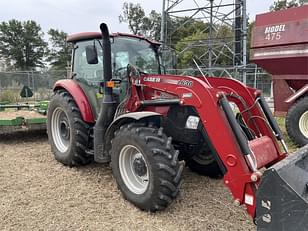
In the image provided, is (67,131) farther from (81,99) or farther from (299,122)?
(299,122)

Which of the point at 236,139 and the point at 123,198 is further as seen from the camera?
the point at 123,198

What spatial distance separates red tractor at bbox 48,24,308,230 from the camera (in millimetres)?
2490

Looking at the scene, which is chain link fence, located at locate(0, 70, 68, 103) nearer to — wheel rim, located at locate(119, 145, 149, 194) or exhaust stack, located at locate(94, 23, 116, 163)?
exhaust stack, located at locate(94, 23, 116, 163)

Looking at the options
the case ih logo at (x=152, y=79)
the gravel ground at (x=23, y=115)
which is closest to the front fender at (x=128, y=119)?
the case ih logo at (x=152, y=79)

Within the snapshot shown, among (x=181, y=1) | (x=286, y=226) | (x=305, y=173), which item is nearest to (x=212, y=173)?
(x=305, y=173)

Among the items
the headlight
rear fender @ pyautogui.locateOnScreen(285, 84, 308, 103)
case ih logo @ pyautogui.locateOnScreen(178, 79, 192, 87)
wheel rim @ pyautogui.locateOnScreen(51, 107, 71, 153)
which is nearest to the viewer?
case ih logo @ pyautogui.locateOnScreen(178, 79, 192, 87)

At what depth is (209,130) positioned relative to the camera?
313 centimetres

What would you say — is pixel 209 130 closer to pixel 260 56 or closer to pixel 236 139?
pixel 236 139

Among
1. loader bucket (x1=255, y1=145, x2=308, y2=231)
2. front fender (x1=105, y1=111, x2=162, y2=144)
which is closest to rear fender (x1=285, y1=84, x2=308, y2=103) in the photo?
front fender (x1=105, y1=111, x2=162, y2=144)

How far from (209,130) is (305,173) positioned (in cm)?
92

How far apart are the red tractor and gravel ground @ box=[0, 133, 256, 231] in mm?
188

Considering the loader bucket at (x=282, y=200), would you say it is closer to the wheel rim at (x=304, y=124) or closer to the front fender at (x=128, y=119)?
the front fender at (x=128, y=119)

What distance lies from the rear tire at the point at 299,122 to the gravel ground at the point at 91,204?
115 inches

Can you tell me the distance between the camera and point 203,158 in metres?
4.59
